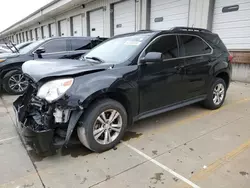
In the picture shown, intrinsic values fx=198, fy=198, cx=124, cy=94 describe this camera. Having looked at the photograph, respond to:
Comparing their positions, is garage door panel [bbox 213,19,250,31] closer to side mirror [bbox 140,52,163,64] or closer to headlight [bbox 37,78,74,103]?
side mirror [bbox 140,52,163,64]

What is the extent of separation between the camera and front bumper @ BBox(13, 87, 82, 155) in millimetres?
2279

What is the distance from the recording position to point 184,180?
217cm

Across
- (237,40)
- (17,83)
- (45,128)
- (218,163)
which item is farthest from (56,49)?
(237,40)

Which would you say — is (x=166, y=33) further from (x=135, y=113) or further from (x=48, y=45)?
(x=48, y=45)

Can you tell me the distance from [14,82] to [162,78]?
4748mm

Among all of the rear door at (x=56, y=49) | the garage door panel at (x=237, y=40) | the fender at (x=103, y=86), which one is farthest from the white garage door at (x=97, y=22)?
the fender at (x=103, y=86)

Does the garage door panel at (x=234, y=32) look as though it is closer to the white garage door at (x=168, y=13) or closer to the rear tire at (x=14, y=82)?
the white garage door at (x=168, y=13)

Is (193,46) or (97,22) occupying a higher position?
(97,22)

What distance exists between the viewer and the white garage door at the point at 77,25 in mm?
16969

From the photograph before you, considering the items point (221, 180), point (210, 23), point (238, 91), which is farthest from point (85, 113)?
point (210, 23)

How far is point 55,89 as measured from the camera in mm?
2375

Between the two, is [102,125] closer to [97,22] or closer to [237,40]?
[237,40]

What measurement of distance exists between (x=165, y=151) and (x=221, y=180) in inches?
31.2

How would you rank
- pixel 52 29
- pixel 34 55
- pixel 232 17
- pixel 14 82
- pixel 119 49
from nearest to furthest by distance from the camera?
pixel 119 49, pixel 14 82, pixel 34 55, pixel 232 17, pixel 52 29
